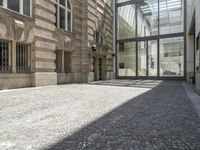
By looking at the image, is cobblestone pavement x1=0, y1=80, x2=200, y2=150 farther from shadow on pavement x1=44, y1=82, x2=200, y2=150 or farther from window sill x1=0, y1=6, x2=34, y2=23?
window sill x1=0, y1=6, x2=34, y2=23

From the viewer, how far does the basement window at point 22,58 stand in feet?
35.1

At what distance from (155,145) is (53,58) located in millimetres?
10734

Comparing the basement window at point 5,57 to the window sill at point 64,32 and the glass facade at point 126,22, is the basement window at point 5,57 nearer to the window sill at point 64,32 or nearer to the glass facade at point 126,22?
the window sill at point 64,32

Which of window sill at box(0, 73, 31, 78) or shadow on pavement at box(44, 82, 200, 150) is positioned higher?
window sill at box(0, 73, 31, 78)

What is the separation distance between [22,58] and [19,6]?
269cm

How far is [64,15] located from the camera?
14727mm

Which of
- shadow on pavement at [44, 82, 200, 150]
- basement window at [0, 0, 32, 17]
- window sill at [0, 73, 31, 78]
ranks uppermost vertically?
basement window at [0, 0, 32, 17]

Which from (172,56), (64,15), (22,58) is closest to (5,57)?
(22,58)

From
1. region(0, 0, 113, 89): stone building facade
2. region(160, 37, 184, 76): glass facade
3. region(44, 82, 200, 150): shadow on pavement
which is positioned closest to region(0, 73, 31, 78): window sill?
region(0, 0, 113, 89): stone building facade

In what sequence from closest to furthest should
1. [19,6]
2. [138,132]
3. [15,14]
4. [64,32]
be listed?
[138,132] < [15,14] < [19,6] < [64,32]

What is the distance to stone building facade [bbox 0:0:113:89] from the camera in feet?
33.1

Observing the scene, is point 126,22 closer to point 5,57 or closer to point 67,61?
point 67,61

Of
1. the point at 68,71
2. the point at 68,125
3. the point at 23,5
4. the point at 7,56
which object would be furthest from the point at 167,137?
the point at 68,71

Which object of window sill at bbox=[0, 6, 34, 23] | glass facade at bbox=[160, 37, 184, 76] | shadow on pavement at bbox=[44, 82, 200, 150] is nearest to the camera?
shadow on pavement at bbox=[44, 82, 200, 150]
